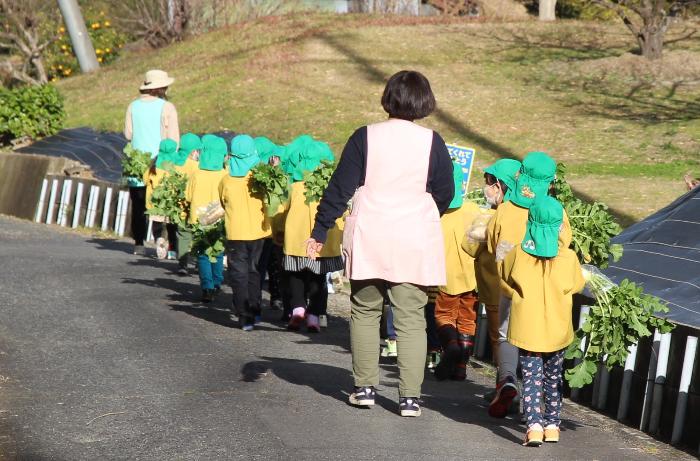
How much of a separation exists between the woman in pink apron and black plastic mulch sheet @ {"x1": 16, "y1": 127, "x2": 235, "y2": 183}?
12760 mm

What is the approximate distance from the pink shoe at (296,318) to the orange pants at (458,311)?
5.67 feet

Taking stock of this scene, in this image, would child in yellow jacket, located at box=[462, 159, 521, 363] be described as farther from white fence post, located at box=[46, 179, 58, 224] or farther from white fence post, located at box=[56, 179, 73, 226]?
white fence post, located at box=[46, 179, 58, 224]

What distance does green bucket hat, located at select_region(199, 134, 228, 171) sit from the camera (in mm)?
11914

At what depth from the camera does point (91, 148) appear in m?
22.4

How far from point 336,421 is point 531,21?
93.3ft

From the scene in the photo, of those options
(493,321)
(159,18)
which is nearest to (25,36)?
(159,18)

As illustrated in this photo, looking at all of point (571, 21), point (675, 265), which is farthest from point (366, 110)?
point (675, 265)

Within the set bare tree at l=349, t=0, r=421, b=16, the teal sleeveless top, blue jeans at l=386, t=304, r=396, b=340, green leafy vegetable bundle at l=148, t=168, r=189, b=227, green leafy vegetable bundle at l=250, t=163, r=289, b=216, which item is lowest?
blue jeans at l=386, t=304, r=396, b=340

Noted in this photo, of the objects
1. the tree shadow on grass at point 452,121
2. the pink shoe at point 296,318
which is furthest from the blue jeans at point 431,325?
the tree shadow on grass at point 452,121

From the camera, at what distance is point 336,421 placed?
24.1 ft

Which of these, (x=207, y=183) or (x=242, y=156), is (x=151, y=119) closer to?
(x=207, y=183)

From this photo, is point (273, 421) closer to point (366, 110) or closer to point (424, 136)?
point (424, 136)

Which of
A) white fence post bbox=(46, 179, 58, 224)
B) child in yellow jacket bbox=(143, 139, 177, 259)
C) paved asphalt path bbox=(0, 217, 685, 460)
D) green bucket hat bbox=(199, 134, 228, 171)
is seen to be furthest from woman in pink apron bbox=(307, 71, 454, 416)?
white fence post bbox=(46, 179, 58, 224)

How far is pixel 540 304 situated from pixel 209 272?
5419 millimetres
